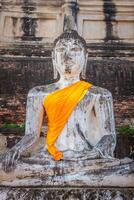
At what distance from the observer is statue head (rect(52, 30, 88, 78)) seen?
5.45 meters

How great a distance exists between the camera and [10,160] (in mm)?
4672

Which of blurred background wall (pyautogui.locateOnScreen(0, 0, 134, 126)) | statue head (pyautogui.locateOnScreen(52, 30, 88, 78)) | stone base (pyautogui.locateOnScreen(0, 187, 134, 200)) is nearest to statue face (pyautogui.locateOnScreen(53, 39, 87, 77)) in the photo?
statue head (pyautogui.locateOnScreen(52, 30, 88, 78))

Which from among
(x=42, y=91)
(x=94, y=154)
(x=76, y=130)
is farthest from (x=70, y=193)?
(x=42, y=91)

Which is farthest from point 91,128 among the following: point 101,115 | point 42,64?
point 42,64

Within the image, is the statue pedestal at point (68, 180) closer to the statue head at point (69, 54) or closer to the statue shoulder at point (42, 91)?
the statue shoulder at point (42, 91)

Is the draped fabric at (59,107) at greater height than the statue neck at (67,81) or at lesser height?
lesser

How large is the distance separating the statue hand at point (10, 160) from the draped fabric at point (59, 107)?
387mm

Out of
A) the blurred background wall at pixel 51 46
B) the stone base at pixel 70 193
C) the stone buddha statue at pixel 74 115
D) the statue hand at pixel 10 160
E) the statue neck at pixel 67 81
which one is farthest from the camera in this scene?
the blurred background wall at pixel 51 46

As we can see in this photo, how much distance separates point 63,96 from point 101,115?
0.41 meters

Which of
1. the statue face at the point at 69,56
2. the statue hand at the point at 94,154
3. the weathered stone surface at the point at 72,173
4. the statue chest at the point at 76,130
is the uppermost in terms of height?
the statue face at the point at 69,56

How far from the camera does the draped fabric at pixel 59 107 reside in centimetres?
514

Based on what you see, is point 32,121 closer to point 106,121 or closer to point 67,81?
point 67,81

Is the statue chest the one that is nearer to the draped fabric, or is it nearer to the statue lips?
the draped fabric

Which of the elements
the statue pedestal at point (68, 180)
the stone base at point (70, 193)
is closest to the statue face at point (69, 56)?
the statue pedestal at point (68, 180)
